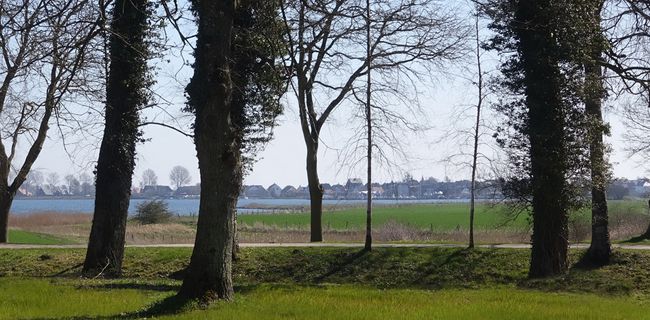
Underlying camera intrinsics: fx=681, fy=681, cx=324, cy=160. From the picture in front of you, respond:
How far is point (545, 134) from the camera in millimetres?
18672

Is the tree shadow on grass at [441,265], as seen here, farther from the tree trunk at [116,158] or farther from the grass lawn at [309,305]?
the tree trunk at [116,158]

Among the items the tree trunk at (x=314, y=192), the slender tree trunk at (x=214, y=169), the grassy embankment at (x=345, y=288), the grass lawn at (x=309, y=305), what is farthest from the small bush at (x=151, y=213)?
the slender tree trunk at (x=214, y=169)

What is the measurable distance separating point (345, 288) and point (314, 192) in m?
18.7

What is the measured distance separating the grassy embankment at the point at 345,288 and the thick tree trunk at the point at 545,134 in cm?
111

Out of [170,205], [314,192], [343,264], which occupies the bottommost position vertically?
[343,264]

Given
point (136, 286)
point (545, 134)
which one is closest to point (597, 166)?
point (545, 134)

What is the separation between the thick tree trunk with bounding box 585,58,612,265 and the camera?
19.3 meters

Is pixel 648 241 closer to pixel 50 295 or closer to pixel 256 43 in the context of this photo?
pixel 256 43

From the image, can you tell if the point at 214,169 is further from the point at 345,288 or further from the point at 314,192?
the point at 314,192

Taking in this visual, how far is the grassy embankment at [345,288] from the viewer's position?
983 cm

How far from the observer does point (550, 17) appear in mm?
18500

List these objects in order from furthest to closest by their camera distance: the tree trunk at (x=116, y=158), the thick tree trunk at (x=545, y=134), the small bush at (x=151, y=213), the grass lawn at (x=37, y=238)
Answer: the small bush at (x=151, y=213), the grass lawn at (x=37, y=238), the thick tree trunk at (x=545, y=134), the tree trunk at (x=116, y=158)

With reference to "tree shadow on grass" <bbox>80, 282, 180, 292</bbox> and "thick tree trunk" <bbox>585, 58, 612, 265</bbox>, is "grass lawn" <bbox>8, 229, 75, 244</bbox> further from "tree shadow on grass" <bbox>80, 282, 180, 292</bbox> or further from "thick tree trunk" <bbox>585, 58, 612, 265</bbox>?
"thick tree trunk" <bbox>585, 58, 612, 265</bbox>

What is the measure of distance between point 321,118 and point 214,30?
2105 cm
